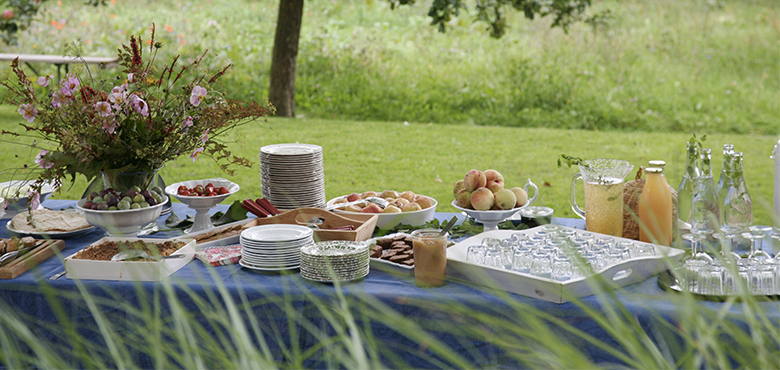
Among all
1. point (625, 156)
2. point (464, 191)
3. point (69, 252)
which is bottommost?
point (625, 156)

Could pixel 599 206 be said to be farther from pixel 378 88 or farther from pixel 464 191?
pixel 378 88

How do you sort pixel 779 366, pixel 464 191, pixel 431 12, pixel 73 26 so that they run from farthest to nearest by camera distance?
pixel 73 26
pixel 431 12
pixel 464 191
pixel 779 366

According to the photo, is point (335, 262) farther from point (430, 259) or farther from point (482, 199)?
point (482, 199)

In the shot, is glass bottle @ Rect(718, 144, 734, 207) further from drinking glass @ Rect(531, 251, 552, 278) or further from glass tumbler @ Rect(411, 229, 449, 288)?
glass tumbler @ Rect(411, 229, 449, 288)

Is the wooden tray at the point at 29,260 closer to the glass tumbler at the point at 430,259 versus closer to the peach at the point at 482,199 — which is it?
the glass tumbler at the point at 430,259

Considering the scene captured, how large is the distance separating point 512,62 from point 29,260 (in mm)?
6693

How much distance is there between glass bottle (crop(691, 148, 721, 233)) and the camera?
1657mm

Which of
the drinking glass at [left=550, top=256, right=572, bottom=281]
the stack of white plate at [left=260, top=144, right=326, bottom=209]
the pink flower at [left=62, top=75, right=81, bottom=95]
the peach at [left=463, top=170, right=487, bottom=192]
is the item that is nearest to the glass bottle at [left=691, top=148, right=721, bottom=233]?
the drinking glass at [left=550, top=256, right=572, bottom=281]

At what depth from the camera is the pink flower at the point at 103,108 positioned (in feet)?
6.09

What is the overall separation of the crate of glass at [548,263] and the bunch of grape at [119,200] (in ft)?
3.04

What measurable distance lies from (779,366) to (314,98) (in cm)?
721

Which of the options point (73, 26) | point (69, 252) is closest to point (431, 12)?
point (69, 252)

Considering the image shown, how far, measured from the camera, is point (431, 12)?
4754 mm

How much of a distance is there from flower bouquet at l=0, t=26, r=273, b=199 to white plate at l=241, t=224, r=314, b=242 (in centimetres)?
24
